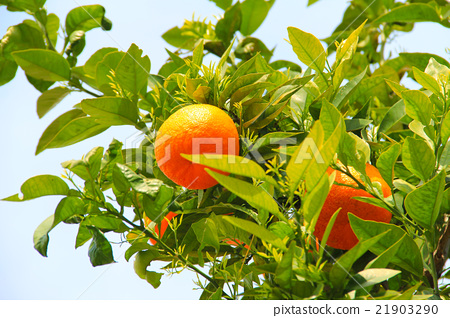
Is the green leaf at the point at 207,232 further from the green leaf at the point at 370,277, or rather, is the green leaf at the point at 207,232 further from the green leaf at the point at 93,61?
the green leaf at the point at 93,61

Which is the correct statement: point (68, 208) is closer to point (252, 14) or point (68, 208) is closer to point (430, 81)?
point (430, 81)

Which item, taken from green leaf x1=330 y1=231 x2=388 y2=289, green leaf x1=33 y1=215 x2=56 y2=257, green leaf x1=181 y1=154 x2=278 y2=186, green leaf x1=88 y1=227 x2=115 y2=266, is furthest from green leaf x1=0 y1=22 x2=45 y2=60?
green leaf x1=330 y1=231 x2=388 y2=289

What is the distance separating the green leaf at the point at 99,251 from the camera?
2.56ft

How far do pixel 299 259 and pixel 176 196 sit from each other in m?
0.39

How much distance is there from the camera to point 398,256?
0.67m

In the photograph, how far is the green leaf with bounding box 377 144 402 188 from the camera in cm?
70

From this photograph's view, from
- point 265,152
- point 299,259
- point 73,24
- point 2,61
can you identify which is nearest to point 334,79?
point 265,152

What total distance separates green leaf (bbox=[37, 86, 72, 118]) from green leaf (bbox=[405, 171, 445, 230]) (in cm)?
88

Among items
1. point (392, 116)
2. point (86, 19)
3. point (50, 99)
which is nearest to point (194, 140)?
point (392, 116)

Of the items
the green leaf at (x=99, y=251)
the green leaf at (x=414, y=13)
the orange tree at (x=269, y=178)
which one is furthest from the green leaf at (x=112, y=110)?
the green leaf at (x=414, y=13)

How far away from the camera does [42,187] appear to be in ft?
2.75

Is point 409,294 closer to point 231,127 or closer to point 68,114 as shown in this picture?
point 231,127

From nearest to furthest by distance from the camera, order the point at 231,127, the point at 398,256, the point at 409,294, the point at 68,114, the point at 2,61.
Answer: the point at 409,294
the point at 398,256
the point at 231,127
the point at 68,114
the point at 2,61

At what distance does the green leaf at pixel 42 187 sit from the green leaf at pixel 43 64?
1.12 feet
